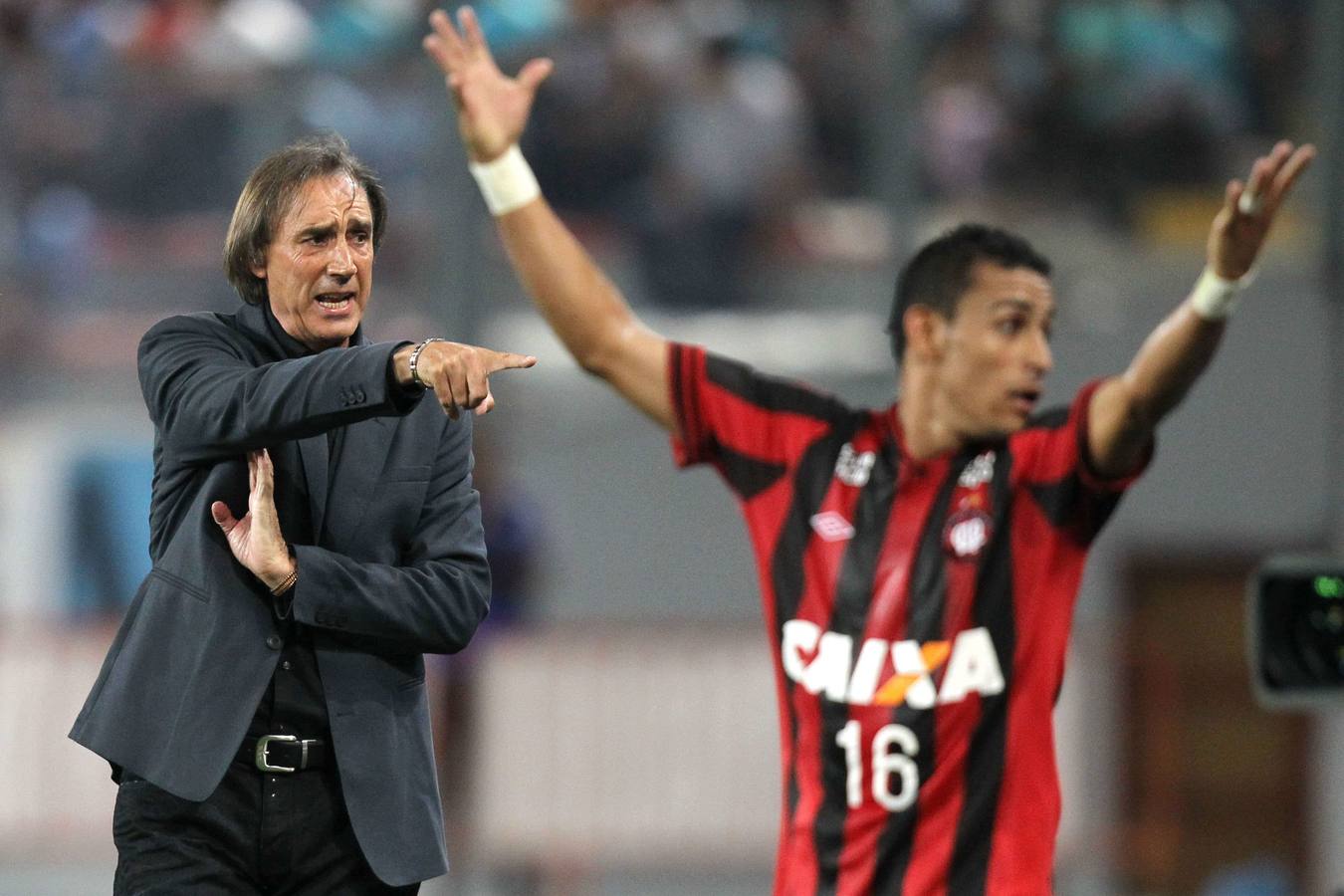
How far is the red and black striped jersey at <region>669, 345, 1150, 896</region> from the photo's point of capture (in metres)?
3.71

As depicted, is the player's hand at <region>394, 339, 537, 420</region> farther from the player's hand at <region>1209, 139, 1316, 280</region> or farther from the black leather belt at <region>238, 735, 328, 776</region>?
the player's hand at <region>1209, 139, 1316, 280</region>

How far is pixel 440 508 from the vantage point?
3.05 meters

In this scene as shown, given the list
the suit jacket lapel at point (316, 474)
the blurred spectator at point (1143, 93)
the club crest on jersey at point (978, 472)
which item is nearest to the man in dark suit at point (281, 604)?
the suit jacket lapel at point (316, 474)

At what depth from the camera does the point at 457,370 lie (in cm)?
261

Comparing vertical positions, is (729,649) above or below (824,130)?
below

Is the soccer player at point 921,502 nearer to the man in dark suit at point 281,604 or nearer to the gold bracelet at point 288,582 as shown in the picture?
the man in dark suit at point 281,604

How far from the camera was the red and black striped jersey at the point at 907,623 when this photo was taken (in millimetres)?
3705

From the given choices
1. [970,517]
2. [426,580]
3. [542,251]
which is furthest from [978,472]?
[426,580]

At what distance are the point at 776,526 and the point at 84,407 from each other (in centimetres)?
616

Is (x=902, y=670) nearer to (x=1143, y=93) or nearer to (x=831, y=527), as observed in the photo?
(x=831, y=527)

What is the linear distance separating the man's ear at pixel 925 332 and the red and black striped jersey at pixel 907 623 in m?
A: 0.17

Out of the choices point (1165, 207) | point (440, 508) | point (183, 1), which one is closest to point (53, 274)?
point (183, 1)

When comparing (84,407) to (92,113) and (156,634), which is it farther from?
(156,634)

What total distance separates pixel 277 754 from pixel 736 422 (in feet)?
4.82
